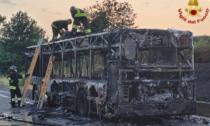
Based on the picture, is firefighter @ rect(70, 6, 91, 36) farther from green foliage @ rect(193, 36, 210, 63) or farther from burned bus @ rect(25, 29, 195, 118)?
green foliage @ rect(193, 36, 210, 63)

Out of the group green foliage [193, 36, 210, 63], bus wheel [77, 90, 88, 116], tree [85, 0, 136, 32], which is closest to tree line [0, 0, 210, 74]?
tree [85, 0, 136, 32]

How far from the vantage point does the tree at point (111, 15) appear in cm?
2886

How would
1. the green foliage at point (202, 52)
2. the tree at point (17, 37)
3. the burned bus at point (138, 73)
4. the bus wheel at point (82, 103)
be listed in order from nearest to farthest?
the burned bus at point (138, 73)
the bus wheel at point (82, 103)
the green foliage at point (202, 52)
the tree at point (17, 37)

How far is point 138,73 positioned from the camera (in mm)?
10188

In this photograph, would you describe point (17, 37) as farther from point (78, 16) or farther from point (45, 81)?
point (78, 16)

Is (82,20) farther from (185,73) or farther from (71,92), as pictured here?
(185,73)

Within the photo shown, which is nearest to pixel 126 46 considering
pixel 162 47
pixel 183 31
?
pixel 162 47

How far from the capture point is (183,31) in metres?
10.8

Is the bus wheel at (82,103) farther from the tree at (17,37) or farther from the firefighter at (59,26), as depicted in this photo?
the tree at (17,37)

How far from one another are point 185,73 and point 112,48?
2.15 m

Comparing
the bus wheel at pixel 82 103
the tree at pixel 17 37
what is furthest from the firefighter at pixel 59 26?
the tree at pixel 17 37

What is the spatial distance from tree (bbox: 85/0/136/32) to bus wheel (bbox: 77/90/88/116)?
1633 centimetres

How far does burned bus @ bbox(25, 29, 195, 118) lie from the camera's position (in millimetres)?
10023

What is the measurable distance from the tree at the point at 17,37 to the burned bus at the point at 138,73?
2845 cm
